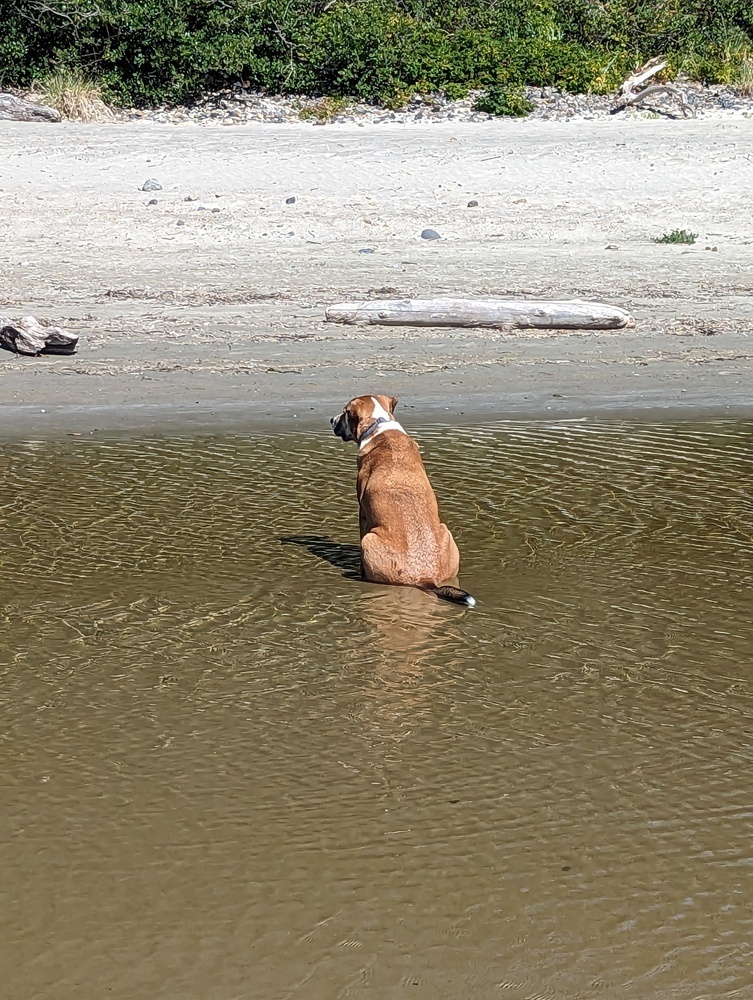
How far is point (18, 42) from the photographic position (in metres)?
20.2

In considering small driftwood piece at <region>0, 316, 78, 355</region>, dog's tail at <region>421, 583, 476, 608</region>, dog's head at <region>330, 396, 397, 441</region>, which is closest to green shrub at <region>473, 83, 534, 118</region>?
small driftwood piece at <region>0, 316, 78, 355</region>

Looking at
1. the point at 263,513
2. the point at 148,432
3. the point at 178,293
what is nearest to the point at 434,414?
the point at 148,432

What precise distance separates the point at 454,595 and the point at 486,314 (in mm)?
6167

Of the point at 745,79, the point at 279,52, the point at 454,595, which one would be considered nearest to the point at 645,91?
the point at 745,79

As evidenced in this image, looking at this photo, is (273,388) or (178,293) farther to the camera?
(178,293)

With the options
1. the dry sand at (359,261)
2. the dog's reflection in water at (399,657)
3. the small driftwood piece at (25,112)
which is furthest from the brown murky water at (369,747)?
the small driftwood piece at (25,112)

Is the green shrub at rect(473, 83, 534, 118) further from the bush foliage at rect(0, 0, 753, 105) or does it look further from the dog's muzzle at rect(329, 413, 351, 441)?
the dog's muzzle at rect(329, 413, 351, 441)

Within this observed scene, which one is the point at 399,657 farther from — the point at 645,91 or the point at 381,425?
the point at 645,91

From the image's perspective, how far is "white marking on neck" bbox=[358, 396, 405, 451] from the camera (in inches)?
273

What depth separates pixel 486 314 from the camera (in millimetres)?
11969

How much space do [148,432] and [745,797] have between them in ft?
19.6

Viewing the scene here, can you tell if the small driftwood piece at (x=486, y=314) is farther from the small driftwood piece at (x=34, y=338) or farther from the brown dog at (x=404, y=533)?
the brown dog at (x=404, y=533)

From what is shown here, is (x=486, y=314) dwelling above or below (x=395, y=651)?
above

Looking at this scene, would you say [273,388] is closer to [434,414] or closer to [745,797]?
[434,414]
